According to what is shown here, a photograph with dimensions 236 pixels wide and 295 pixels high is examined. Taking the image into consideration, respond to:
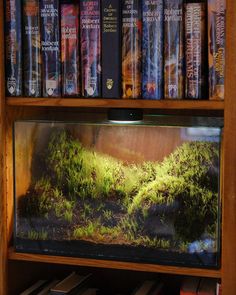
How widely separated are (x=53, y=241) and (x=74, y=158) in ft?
0.70

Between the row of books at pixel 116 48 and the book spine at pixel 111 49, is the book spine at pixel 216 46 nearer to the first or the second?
the row of books at pixel 116 48

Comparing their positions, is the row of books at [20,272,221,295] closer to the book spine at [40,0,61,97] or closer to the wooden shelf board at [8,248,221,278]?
the wooden shelf board at [8,248,221,278]

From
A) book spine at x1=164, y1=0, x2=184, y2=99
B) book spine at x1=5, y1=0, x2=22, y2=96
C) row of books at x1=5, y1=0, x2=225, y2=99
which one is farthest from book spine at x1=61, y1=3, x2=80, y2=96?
book spine at x1=164, y1=0, x2=184, y2=99

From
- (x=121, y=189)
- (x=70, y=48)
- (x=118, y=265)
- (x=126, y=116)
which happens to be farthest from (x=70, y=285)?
(x=70, y=48)

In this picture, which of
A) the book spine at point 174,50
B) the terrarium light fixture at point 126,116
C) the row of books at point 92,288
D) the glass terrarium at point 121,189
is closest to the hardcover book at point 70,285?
the row of books at point 92,288

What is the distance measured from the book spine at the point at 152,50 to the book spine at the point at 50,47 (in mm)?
210

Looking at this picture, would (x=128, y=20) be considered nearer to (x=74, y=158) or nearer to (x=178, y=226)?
(x=74, y=158)

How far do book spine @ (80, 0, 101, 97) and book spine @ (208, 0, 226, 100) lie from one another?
26 cm

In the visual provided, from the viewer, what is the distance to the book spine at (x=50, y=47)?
5.17ft

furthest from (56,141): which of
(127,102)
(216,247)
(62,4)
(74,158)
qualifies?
(216,247)

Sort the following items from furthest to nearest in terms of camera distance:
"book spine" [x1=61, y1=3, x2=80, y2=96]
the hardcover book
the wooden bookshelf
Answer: the hardcover book → "book spine" [x1=61, y1=3, x2=80, y2=96] → the wooden bookshelf

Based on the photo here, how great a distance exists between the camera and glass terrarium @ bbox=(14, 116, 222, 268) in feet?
5.02

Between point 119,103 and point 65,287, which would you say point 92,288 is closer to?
point 65,287

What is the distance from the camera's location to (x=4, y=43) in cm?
162
